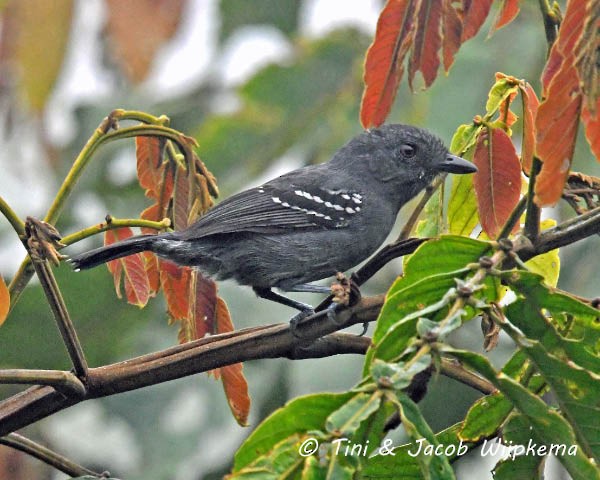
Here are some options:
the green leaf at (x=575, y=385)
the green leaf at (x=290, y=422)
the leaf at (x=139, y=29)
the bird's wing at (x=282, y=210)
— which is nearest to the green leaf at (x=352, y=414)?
the green leaf at (x=290, y=422)

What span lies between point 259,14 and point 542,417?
384 centimetres

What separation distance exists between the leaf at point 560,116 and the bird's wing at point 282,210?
7.29 ft

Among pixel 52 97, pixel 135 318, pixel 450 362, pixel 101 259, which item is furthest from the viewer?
pixel 135 318

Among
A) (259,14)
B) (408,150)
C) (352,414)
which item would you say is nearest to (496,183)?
(352,414)

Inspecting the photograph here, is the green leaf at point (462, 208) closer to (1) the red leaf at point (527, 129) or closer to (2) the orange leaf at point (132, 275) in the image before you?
(1) the red leaf at point (527, 129)

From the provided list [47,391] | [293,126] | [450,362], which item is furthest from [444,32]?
[293,126]

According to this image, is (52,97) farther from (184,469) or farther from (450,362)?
(184,469)

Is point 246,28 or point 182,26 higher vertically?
point 246,28

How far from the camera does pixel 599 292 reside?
15.1ft

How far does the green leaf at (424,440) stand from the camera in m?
1.58

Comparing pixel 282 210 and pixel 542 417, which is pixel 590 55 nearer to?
pixel 542 417

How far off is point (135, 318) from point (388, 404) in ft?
9.75

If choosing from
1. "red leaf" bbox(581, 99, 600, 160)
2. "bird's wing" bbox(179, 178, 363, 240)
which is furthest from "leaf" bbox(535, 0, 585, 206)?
"bird's wing" bbox(179, 178, 363, 240)

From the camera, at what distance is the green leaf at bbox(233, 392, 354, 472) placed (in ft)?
5.42
